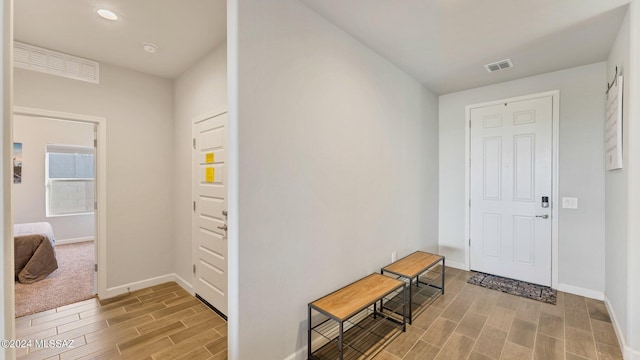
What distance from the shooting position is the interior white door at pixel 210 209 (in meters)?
2.71

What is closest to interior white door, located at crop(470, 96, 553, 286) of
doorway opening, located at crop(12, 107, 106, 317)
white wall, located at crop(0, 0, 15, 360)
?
white wall, located at crop(0, 0, 15, 360)

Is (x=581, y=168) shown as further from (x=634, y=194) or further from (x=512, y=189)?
(x=634, y=194)

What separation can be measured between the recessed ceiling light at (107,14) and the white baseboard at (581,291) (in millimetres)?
5668

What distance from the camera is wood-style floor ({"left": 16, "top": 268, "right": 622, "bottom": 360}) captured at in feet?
7.00

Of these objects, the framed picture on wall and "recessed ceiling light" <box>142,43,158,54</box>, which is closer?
"recessed ceiling light" <box>142,43,158,54</box>

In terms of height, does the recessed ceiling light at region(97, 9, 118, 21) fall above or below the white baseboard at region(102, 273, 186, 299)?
above

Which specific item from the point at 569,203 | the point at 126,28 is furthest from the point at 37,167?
the point at 569,203

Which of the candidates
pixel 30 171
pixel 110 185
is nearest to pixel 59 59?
pixel 110 185

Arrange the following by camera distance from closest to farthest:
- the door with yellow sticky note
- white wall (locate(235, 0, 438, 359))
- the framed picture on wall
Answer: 1. white wall (locate(235, 0, 438, 359))
2. the door with yellow sticky note
3. the framed picture on wall

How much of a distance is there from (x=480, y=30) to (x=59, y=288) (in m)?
5.75

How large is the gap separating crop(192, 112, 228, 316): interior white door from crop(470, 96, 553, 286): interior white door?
142 inches

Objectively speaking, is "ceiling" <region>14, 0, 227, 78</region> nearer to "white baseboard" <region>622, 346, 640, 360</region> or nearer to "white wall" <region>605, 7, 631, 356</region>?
"white wall" <region>605, 7, 631, 356</region>

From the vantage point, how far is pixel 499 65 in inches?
123

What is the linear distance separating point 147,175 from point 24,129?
13.7 feet
